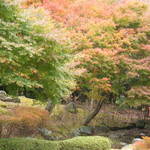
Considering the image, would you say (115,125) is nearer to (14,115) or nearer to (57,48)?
(14,115)

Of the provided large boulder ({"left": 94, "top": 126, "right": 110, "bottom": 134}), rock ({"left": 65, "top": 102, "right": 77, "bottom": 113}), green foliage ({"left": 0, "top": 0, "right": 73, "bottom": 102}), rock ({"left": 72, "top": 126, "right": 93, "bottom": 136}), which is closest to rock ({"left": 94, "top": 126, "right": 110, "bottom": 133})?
large boulder ({"left": 94, "top": 126, "right": 110, "bottom": 134})

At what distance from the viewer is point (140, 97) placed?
494 inches

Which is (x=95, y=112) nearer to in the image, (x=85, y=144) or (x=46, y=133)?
(x=46, y=133)

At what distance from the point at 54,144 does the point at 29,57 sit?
3.33 meters

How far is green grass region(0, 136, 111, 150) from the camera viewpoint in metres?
7.50

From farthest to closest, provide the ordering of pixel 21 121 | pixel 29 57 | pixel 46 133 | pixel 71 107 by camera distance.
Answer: pixel 71 107 < pixel 46 133 < pixel 21 121 < pixel 29 57

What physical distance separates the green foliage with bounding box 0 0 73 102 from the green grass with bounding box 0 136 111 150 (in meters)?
1.46

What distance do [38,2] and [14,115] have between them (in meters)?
6.64

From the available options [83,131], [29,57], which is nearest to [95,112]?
[83,131]

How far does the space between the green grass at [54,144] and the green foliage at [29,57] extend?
1.46 metres

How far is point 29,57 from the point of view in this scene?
599cm

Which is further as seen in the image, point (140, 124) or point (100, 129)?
point (140, 124)

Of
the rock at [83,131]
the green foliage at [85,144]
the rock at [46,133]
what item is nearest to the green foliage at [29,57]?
the green foliage at [85,144]

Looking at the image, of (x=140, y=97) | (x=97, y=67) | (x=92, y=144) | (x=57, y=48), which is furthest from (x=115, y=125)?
(x=57, y=48)
